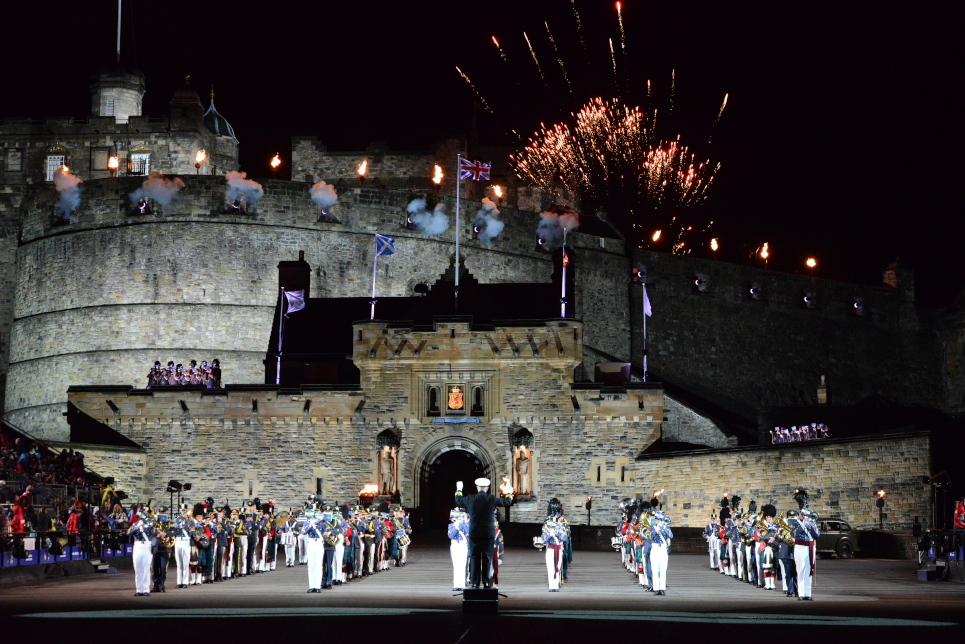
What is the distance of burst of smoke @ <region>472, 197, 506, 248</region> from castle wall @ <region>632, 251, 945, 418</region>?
7.20 m

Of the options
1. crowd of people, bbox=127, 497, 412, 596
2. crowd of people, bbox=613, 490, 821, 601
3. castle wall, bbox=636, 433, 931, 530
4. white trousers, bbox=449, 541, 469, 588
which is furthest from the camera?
castle wall, bbox=636, 433, 931, 530

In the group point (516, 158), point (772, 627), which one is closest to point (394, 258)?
point (516, 158)

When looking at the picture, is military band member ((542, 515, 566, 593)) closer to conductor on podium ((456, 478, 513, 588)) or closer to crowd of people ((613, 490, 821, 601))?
crowd of people ((613, 490, 821, 601))

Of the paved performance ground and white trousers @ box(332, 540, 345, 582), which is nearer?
the paved performance ground

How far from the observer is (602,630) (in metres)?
14.2

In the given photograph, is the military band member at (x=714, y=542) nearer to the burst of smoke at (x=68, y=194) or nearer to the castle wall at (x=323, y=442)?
the castle wall at (x=323, y=442)

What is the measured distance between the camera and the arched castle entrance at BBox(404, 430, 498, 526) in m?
43.9

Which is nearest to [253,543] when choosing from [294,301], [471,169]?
[294,301]

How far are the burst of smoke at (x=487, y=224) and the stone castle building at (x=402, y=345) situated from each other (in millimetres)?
404

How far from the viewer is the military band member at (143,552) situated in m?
20.7

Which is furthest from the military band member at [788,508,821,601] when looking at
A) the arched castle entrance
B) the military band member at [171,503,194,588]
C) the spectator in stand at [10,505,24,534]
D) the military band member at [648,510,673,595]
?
the arched castle entrance

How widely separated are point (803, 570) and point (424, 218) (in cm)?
3797

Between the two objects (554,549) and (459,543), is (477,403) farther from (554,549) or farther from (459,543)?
(554,549)

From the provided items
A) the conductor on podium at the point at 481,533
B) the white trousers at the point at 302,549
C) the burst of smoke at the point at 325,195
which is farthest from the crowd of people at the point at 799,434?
the conductor on podium at the point at 481,533
